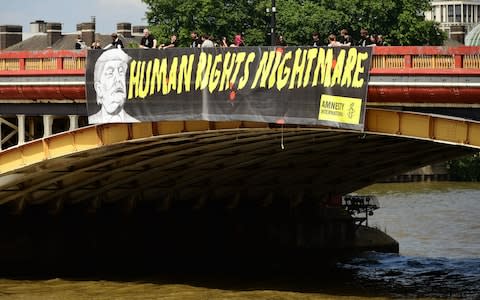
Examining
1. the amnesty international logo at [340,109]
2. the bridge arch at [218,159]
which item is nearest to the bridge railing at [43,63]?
the bridge arch at [218,159]

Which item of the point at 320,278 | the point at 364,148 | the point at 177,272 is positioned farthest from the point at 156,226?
the point at 364,148

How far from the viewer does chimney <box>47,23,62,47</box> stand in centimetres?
9356

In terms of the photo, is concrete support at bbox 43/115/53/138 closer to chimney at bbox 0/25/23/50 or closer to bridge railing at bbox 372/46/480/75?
bridge railing at bbox 372/46/480/75

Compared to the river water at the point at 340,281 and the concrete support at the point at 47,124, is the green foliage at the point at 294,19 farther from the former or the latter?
the concrete support at the point at 47,124

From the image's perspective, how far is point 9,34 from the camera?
89312mm

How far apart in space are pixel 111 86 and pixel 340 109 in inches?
311

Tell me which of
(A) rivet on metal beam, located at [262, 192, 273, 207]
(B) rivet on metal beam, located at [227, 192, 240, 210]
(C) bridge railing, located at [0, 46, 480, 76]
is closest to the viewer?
(C) bridge railing, located at [0, 46, 480, 76]

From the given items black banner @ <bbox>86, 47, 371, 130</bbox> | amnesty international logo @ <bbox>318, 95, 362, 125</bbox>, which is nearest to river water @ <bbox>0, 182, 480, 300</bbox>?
black banner @ <bbox>86, 47, 371, 130</bbox>

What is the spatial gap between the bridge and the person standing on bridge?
1.64ft

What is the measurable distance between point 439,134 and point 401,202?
1938 inches

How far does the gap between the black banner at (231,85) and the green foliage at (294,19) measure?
217 ft

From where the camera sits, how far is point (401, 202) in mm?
84312

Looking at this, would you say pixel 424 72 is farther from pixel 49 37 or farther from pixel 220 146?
pixel 49 37

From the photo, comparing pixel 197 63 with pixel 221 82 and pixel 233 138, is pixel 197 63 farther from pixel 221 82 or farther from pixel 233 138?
pixel 233 138
